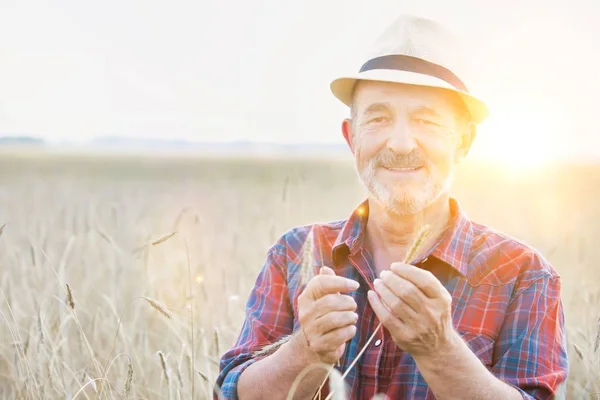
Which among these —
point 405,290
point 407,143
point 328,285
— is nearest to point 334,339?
point 328,285

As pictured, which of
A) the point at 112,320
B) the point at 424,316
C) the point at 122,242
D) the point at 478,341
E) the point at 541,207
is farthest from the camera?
the point at 541,207

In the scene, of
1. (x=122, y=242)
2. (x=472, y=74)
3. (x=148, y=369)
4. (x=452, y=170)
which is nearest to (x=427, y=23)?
(x=472, y=74)

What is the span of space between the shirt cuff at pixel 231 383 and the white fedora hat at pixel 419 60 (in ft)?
3.63

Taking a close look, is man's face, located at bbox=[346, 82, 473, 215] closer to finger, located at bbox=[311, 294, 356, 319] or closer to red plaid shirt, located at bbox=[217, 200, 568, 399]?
red plaid shirt, located at bbox=[217, 200, 568, 399]

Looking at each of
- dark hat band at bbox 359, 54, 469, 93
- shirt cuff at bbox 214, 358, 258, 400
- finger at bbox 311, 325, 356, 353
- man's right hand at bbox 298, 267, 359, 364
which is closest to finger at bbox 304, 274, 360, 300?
man's right hand at bbox 298, 267, 359, 364

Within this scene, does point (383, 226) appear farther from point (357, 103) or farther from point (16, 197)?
point (16, 197)

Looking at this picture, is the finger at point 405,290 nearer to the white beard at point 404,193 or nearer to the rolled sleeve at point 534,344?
the rolled sleeve at point 534,344

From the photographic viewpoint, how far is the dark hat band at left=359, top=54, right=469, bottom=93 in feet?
9.95

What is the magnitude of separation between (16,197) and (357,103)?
7.85 m

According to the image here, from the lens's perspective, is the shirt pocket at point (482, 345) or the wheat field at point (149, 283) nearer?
the shirt pocket at point (482, 345)

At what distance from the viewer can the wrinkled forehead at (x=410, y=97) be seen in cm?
300

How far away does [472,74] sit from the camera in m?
3.19

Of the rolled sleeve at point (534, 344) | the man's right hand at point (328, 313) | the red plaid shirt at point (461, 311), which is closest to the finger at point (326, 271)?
the man's right hand at point (328, 313)

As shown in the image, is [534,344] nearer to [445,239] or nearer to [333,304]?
[445,239]
